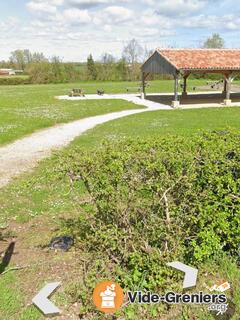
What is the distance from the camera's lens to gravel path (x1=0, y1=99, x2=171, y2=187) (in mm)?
8898

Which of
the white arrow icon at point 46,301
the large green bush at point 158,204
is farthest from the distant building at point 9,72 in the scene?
the white arrow icon at point 46,301

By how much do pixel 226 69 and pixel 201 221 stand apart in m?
22.5

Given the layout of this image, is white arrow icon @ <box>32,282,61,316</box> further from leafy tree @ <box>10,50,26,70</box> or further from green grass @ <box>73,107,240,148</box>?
leafy tree @ <box>10,50,26,70</box>

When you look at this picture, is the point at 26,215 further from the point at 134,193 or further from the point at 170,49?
the point at 170,49

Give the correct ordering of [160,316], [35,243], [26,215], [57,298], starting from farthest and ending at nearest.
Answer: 1. [26,215]
2. [35,243]
3. [57,298]
4. [160,316]

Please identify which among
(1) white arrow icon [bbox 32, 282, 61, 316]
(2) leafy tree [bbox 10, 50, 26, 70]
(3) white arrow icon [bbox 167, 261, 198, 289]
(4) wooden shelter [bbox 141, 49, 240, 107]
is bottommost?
(1) white arrow icon [bbox 32, 282, 61, 316]

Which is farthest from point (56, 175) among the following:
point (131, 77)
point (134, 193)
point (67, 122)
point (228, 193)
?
point (131, 77)

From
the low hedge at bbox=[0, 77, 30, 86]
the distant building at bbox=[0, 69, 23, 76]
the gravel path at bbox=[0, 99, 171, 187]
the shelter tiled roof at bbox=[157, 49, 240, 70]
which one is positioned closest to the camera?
the gravel path at bbox=[0, 99, 171, 187]

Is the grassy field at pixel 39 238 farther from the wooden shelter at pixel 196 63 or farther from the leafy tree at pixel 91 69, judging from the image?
the leafy tree at pixel 91 69

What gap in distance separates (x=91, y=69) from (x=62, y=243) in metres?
59.1

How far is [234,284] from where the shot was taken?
3.62 meters

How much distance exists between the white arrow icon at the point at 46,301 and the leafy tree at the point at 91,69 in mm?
59786
